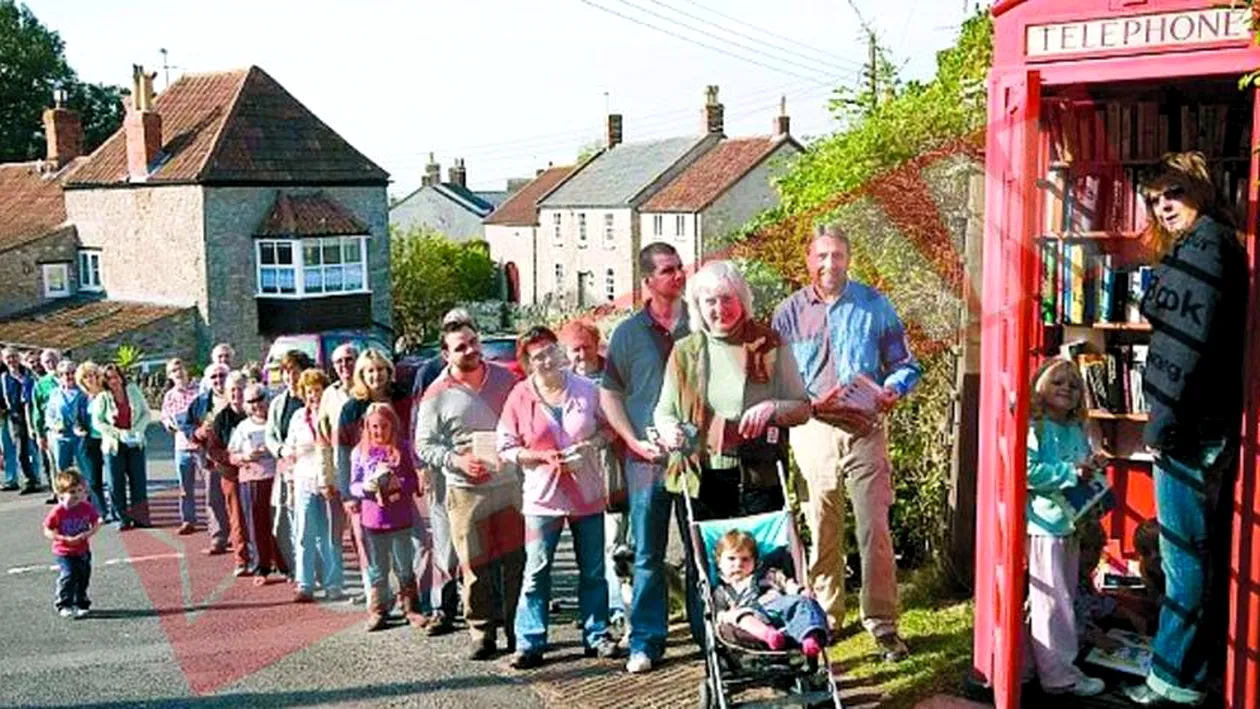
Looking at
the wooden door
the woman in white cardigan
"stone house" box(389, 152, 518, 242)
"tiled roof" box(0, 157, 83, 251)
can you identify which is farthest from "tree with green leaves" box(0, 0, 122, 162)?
the wooden door

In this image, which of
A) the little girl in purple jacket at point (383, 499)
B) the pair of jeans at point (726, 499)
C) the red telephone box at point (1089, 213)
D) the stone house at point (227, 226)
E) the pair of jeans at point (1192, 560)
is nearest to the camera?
the red telephone box at point (1089, 213)

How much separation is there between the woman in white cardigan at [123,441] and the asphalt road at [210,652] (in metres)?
1.57

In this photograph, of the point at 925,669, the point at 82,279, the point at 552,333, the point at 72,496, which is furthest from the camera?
the point at 82,279

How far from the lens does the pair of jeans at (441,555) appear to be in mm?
7293

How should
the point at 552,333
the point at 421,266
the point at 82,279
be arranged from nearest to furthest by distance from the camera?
the point at 552,333 → the point at 82,279 → the point at 421,266

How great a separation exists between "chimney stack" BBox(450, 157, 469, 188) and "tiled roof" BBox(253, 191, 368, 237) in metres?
35.4

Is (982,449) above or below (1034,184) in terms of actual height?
below

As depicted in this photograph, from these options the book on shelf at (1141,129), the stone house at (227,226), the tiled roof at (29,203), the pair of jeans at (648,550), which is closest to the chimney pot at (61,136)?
the tiled roof at (29,203)

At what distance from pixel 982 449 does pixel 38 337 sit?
3145cm

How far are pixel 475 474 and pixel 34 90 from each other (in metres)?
60.4

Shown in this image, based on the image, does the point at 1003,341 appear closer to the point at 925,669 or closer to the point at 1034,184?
the point at 1034,184

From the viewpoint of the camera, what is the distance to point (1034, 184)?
4.90 m

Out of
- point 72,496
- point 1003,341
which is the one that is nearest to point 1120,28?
point 1003,341

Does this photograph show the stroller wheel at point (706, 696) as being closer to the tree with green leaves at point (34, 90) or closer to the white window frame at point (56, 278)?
the white window frame at point (56, 278)
